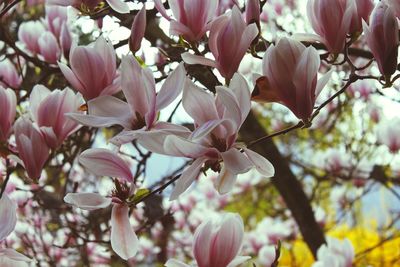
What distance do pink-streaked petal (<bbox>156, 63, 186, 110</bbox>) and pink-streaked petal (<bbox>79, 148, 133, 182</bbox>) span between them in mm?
74

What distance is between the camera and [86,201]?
1.89ft

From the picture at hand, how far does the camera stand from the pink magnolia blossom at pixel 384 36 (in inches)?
21.7

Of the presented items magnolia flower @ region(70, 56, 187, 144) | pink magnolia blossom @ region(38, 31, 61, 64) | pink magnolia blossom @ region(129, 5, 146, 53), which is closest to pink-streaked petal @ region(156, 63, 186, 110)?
magnolia flower @ region(70, 56, 187, 144)

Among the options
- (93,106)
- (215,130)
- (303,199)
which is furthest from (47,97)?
(303,199)

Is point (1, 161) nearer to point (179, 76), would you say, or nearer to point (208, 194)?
point (179, 76)

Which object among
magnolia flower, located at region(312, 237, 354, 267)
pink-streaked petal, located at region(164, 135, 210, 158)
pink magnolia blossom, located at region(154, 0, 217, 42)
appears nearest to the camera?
pink-streaked petal, located at region(164, 135, 210, 158)

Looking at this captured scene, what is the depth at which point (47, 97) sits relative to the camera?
695 mm

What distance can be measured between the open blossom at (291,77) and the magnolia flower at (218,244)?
0.54 ft

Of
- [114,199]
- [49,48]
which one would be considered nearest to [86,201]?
[114,199]

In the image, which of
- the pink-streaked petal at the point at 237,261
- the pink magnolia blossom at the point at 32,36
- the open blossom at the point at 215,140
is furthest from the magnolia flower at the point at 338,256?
the pink magnolia blossom at the point at 32,36

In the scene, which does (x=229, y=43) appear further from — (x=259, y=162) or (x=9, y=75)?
(x=9, y=75)

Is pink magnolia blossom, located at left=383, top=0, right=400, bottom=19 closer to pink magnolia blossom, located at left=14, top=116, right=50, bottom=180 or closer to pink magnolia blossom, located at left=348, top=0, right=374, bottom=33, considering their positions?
pink magnolia blossom, located at left=348, top=0, right=374, bottom=33

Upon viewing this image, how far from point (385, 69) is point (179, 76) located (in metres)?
0.21

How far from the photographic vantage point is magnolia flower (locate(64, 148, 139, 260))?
58 centimetres
